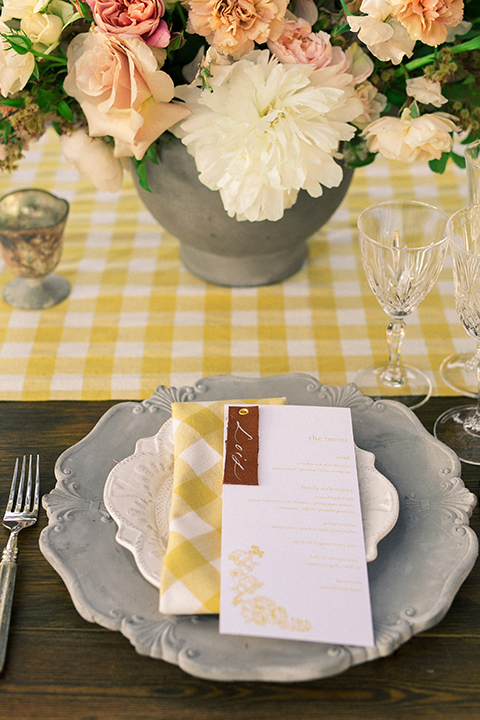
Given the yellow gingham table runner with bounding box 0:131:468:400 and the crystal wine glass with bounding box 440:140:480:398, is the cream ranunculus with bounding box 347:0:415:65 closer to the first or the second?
the crystal wine glass with bounding box 440:140:480:398

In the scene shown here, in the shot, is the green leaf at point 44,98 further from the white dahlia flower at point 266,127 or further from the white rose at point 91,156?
the white dahlia flower at point 266,127

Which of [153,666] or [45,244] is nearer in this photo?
[153,666]

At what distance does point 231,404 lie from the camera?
2.15 ft

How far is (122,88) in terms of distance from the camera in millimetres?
652

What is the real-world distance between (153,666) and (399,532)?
0.76 feet

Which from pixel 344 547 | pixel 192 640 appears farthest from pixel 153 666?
pixel 344 547

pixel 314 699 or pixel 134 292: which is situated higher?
pixel 314 699

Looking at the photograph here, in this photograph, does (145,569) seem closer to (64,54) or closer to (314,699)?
(314,699)

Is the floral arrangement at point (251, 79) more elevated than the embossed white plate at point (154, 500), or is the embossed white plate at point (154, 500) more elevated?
the floral arrangement at point (251, 79)

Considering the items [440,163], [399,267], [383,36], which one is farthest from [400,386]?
[383,36]

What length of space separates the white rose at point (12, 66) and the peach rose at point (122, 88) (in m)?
0.04

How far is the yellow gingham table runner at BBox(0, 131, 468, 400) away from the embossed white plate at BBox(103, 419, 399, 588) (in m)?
0.21

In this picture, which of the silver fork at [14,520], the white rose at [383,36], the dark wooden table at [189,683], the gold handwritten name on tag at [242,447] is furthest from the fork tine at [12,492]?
the white rose at [383,36]

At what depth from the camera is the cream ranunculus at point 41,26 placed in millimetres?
650
